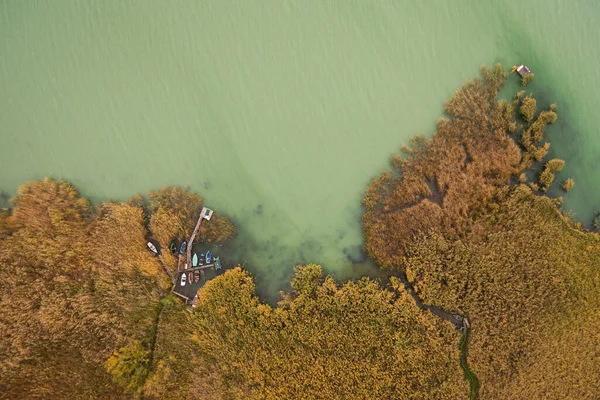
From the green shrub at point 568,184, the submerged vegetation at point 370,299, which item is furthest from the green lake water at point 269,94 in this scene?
the submerged vegetation at point 370,299

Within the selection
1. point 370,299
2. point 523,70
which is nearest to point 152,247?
point 370,299

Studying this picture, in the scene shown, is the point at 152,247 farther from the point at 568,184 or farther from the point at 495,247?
the point at 568,184

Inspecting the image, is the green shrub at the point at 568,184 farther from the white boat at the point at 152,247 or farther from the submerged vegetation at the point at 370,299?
the white boat at the point at 152,247

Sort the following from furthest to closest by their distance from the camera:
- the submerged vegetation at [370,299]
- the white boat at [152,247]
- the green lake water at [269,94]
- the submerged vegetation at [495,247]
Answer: the green lake water at [269,94]
the white boat at [152,247]
the submerged vegetation at [370,299]
the submerged vegetation at [495,247]

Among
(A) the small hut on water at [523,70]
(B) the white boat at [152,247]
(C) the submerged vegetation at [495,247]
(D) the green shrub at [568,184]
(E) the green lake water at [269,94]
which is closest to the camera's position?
(C) the submerged vegetation at [495,247]

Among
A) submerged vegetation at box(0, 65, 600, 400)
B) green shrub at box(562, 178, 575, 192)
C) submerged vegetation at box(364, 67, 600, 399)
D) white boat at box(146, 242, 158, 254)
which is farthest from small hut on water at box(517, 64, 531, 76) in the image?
white boat at box(146, 242, 158, 254)

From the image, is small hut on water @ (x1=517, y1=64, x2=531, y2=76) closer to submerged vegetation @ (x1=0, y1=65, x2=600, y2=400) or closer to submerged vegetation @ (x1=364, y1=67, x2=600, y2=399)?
submerged vegetation @ (x1=364, y1=67, x2=600, y2=399)
